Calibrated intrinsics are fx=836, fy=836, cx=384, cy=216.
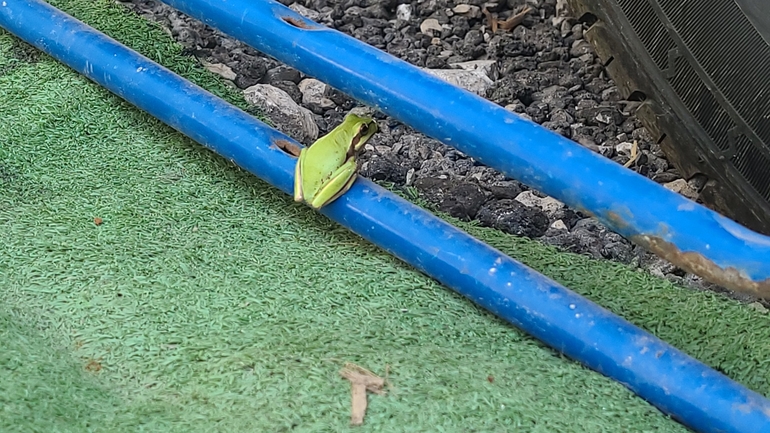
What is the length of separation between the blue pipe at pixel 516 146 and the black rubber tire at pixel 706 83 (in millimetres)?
358

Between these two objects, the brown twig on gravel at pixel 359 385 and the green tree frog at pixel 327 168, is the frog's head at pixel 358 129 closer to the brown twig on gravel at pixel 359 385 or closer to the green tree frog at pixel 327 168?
the green tree frog at pixel 327 168

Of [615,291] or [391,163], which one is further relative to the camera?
Answer: [391,163]

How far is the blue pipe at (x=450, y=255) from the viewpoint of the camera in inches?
42.2

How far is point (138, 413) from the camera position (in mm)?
1064

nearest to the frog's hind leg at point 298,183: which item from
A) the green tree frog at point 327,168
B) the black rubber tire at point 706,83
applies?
the green tree frog at point 327,168

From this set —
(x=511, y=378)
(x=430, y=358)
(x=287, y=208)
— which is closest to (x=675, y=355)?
(x=511, y=378)

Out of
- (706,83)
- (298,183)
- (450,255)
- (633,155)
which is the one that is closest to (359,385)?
(450,255)

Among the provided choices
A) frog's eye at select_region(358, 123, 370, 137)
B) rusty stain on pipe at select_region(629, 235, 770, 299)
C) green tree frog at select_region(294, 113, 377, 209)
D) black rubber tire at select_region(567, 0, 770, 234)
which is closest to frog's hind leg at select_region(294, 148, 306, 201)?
green tree frog at select_region(294, 113, 377, 209)

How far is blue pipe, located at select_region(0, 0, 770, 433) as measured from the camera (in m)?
1.07

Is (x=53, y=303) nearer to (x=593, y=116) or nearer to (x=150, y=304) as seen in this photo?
(x=150, y=304)

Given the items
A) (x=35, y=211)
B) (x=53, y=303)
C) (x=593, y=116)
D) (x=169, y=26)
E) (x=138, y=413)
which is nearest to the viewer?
(x=138, y=413)

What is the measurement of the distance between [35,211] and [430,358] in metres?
0.74

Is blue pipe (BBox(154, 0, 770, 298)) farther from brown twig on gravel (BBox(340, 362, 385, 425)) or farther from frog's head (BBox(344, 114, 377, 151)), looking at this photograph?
brown twig on gravel (BBox(340, 362, 385, 425))

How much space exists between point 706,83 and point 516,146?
432 millimetres
